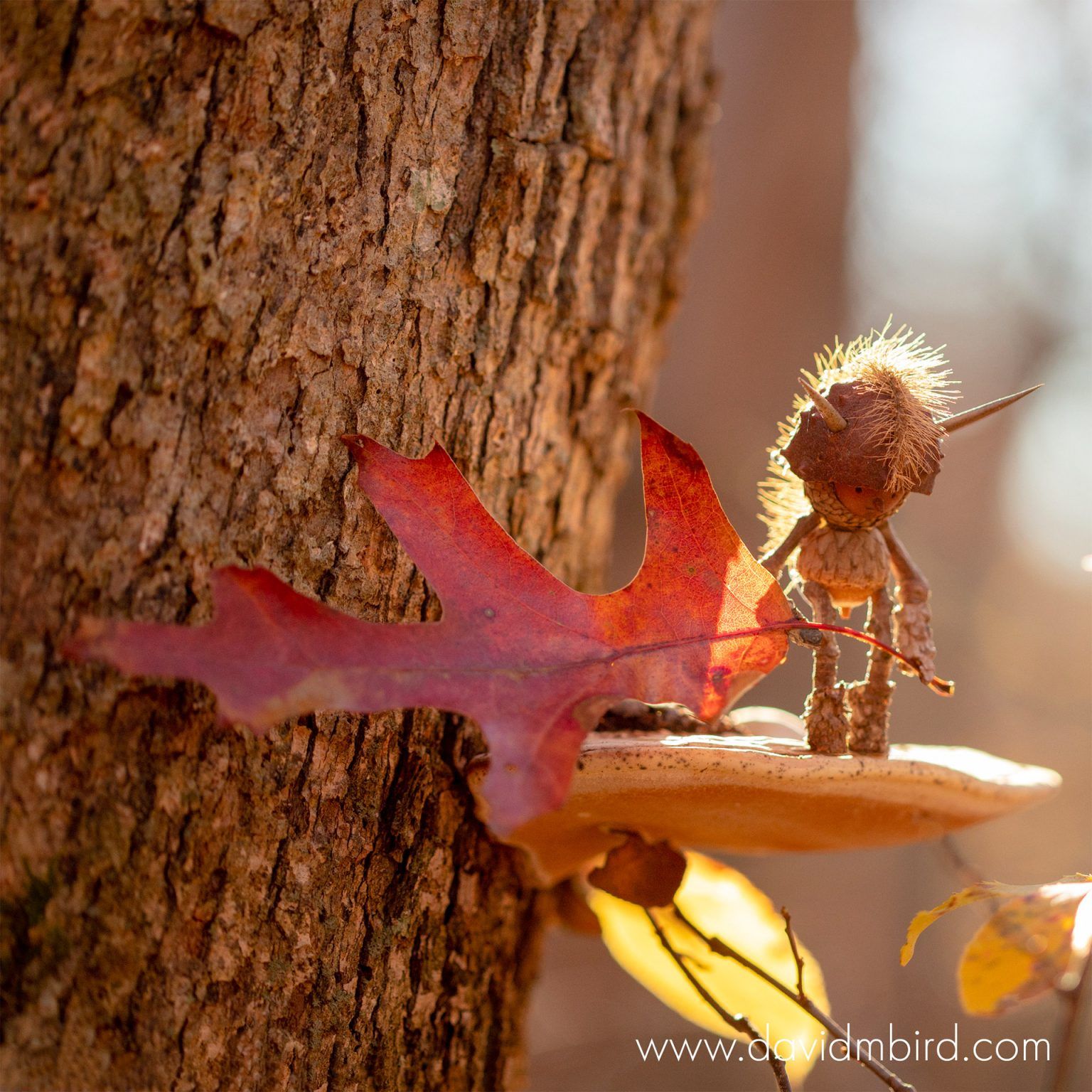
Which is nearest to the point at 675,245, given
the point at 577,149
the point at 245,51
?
the point at 577,149

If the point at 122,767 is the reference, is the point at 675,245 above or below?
above

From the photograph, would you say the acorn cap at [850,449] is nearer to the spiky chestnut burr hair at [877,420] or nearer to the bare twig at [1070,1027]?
the spiky chestnut burr hair at [877,420]

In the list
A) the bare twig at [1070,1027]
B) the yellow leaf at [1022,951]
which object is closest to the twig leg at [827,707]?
the yellow leaf at [1022,951]

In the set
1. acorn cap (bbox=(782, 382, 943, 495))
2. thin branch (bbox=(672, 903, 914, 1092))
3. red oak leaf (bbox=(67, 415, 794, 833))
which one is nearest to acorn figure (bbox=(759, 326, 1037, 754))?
acorn cap (bbox=(782, 382, 943, 495))

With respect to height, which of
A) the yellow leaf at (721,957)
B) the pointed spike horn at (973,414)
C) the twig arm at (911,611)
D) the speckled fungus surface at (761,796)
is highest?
the pointed spike horn at (973,414)

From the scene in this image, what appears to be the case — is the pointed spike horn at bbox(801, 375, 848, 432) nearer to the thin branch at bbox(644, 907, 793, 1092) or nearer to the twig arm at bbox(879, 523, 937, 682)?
the twig arm at bbox(879, 523, 937, 682)

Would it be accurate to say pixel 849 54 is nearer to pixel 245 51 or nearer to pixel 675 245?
pixel 675 245

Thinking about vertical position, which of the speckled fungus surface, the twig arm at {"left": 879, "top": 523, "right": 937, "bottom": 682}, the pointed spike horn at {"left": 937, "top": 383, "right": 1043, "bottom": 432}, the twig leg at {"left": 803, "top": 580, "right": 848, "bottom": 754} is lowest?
the speckled fungus surface
